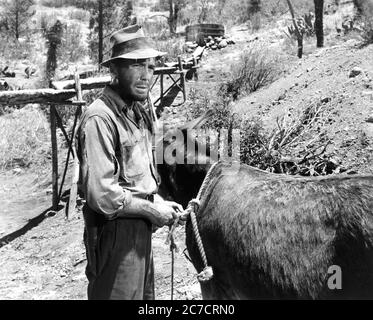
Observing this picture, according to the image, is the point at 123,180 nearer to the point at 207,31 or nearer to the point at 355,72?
the point at 355,72

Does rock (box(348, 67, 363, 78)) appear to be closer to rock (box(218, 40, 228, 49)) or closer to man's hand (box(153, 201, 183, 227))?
man's hand (box(153, 201, 183, 227))

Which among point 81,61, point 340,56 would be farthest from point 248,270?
point 81,61

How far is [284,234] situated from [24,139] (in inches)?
424

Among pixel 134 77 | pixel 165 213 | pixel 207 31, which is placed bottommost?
pixel 165 213

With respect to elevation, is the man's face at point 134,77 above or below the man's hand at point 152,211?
above

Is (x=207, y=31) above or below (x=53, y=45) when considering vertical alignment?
above

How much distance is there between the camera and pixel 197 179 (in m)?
3.65

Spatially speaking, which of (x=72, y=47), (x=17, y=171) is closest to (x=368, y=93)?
(x=17, y=171)

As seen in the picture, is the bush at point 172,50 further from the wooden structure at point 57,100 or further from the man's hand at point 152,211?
the man's hand at point 152,211

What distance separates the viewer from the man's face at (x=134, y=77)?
277 cm

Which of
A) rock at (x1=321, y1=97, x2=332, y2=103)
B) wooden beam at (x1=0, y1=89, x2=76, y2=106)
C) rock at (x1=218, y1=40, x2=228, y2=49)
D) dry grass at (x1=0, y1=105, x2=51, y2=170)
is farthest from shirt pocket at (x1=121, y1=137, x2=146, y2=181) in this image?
rock at (x1=218, y1=40, x2=228, y2=49)

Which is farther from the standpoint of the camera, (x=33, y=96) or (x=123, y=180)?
(x=33, y=96)

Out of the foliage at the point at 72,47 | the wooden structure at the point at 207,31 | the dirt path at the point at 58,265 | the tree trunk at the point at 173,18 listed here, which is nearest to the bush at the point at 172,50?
the wooden structure at the point at 207,31
